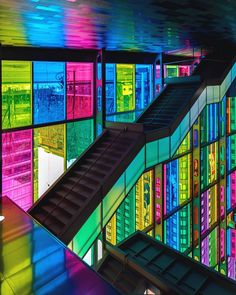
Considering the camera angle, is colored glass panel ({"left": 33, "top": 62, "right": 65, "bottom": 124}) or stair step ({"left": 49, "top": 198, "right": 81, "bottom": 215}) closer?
stair step ({"left": 49, "top": 198, "right": 81, "bottom": 215})

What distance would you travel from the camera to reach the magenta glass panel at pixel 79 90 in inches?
413

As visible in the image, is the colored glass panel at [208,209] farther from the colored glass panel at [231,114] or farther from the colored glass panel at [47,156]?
the colored glass panel at [47,156]

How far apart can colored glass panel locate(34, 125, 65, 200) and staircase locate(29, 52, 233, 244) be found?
846 millimetres

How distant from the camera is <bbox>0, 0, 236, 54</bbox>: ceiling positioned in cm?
502

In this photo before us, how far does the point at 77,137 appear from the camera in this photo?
10.8 meters

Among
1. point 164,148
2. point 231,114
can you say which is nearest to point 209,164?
point 231,114

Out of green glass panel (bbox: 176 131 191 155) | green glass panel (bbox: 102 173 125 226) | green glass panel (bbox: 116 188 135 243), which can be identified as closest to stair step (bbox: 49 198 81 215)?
green glass panel (bbox: 102 173 125 226)

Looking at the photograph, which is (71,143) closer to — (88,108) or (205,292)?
(88,108)

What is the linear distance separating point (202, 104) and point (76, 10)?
26.9 ft

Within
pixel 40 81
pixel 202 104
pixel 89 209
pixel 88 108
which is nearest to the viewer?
pixel 89 209

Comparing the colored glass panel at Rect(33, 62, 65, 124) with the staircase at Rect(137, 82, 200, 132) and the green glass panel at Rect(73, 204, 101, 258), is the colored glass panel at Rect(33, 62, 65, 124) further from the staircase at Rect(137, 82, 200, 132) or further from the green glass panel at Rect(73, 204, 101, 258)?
the green glass panel at Rect(73, 204, 101, 258)

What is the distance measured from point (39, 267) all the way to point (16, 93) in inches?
204

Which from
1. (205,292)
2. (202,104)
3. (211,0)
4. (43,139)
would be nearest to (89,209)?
(43,139)

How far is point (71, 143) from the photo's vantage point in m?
10.6
